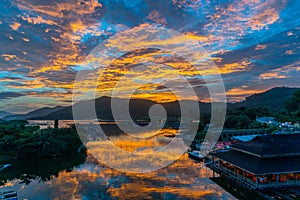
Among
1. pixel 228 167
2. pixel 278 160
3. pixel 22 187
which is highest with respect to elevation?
pixel 278 160

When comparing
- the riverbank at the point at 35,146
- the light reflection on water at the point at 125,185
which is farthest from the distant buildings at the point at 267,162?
the riverbank at the point at 35,146

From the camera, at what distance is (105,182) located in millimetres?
20875

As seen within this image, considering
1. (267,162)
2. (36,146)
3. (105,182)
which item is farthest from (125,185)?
(36,146)

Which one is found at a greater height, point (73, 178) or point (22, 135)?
point (22, 135)

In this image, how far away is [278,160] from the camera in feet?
57.0

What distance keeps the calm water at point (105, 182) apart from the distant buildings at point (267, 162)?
7.21 ft

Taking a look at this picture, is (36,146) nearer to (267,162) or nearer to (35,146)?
(35,146)

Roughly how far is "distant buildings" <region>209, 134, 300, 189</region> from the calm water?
2199mm

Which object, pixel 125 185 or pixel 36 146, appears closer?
pixel 125 185

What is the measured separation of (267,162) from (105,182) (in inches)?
518

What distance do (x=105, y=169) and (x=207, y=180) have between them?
35.5 feet

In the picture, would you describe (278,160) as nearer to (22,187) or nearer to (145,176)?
(145,176)

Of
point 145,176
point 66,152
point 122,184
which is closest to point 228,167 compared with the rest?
point 145,176

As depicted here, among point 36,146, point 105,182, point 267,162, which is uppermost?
point 267,162
